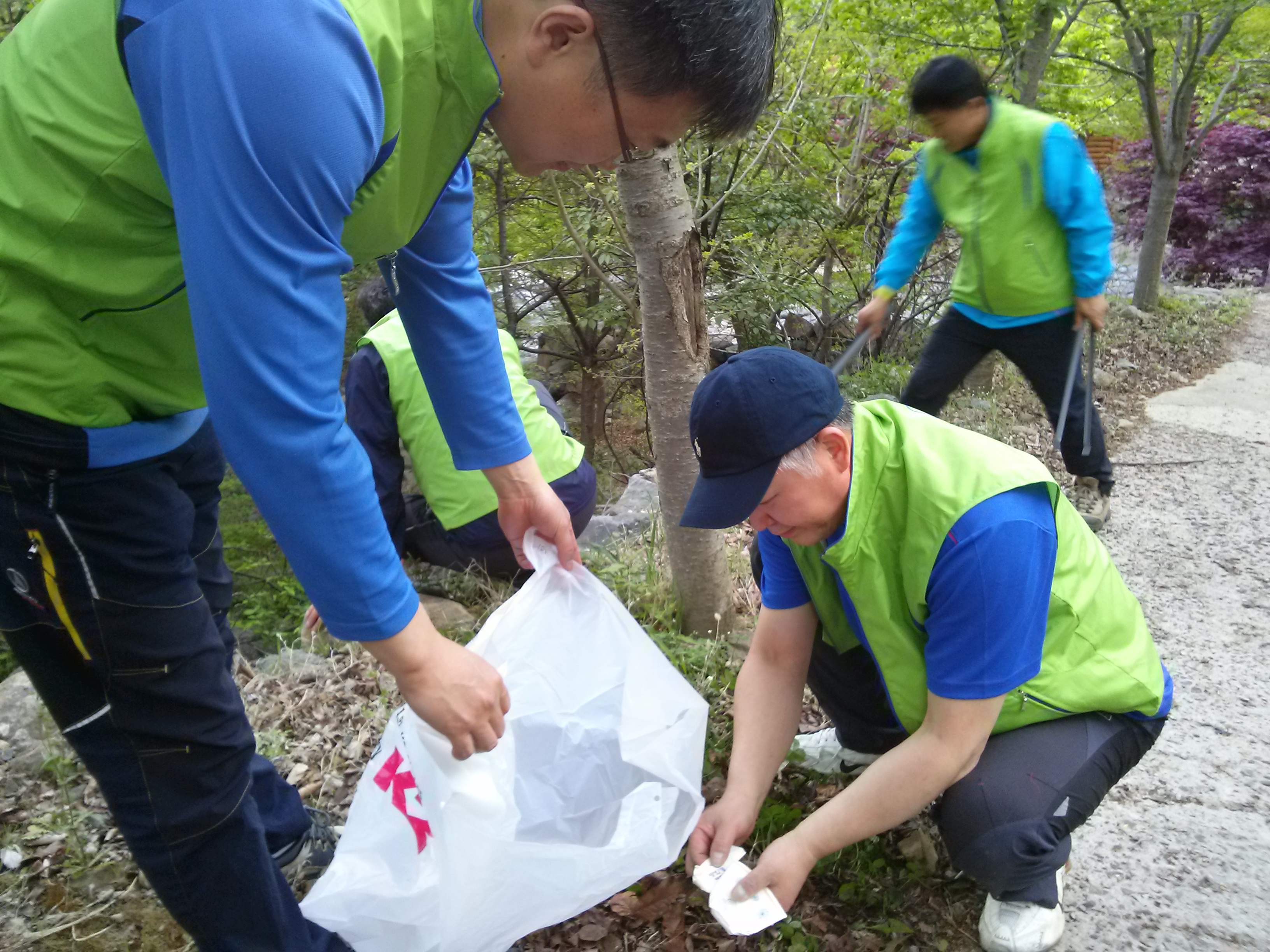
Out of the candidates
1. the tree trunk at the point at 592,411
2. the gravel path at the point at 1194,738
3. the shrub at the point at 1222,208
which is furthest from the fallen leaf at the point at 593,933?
the shrub at the point at 1222,208

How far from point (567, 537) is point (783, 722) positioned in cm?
65

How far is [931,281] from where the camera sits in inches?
306

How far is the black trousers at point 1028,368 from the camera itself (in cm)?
388

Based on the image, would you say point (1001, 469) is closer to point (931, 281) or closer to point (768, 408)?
point (768, 408)

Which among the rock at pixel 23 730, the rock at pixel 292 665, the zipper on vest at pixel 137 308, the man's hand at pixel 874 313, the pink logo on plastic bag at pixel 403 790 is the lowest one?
the rock at pixel 292 665

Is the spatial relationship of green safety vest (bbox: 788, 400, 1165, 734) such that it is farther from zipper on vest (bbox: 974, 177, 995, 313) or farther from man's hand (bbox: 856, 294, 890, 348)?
man's hand (bbox: 856, 294, 890, 348)

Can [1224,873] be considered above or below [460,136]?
below

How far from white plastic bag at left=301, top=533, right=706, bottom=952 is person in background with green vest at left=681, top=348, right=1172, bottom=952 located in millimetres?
262

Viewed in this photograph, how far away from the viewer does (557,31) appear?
113 centimetres

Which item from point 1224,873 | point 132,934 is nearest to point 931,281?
point 1224,873

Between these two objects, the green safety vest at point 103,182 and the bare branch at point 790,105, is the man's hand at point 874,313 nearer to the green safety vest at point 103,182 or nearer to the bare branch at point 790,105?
the bare branch at point 790,105

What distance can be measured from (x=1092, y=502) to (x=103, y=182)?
429cm

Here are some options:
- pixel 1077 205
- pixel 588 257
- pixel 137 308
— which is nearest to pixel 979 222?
pixel 1077 205

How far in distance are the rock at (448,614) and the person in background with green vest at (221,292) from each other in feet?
5.74
